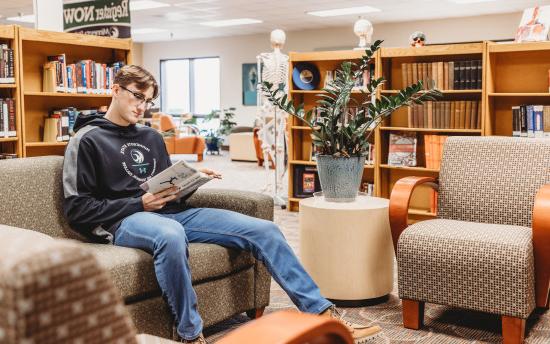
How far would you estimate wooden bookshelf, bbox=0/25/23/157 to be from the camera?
411 centimetres

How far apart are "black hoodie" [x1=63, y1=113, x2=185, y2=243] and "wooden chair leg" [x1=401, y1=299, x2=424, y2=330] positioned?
1133 millimetres

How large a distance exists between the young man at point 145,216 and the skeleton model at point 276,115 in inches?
156

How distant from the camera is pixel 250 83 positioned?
1465cm

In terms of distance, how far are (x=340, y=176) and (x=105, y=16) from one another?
2706 mm

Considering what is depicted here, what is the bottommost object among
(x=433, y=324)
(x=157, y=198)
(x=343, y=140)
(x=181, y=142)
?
(x=433, y=324)

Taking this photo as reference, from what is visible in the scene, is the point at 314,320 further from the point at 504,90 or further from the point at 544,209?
the point at 504,90

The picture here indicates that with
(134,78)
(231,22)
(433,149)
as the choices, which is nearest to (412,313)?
(134,78)

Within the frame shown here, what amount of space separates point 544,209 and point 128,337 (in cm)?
228

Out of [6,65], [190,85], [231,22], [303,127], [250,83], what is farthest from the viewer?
[190,85]

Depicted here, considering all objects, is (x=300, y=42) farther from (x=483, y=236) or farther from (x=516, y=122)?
(x=483, y=236)

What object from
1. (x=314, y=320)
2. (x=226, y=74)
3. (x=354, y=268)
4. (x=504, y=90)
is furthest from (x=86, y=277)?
(x=226, y=74)

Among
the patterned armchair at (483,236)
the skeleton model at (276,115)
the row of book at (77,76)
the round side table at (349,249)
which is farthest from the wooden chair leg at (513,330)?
the skeleton model at (276,115)

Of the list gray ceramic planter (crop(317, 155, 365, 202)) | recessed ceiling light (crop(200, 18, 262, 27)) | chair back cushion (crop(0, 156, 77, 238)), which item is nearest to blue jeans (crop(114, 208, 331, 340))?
chair back cushion (crop(0, 156, 77, 238))

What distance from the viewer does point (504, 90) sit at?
17.0 ft
